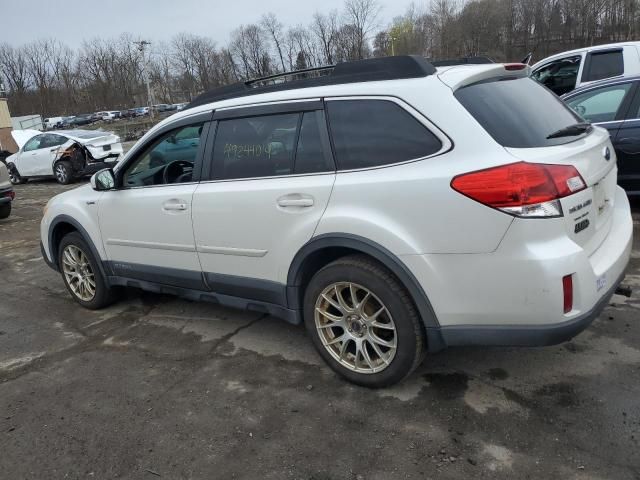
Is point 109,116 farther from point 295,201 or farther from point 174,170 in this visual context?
point 295,201

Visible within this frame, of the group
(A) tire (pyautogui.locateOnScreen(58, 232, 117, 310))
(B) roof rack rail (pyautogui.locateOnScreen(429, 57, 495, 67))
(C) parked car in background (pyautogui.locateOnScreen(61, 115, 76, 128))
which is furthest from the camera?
(C) parked car in background (pyautogui.locateOnScreen(61, 115, 76, 128))

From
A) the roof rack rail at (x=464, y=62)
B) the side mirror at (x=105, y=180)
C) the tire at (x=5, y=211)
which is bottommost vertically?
the tire at (x=5, y=211)

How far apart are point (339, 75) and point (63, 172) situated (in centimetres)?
1406

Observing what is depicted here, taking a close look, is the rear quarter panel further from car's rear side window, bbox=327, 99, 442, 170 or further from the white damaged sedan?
the white damaged sedan

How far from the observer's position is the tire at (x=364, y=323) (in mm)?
2873

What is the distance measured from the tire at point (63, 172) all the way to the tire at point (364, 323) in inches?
545

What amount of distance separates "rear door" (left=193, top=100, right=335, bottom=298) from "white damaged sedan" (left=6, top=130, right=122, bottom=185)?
1195cm

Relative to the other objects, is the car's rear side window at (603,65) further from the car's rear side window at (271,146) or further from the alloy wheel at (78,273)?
the alloy wheel at (78,273)

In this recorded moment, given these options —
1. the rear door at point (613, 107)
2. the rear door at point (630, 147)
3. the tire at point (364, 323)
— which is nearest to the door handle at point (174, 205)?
the tire at point (364, 323)

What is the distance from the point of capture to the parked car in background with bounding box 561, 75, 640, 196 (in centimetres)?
592

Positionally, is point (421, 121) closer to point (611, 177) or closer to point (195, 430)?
point (611, 177)

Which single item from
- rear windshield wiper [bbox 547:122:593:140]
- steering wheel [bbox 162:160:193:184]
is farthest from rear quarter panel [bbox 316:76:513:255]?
steering wheel [bbox 162:160:193:184]

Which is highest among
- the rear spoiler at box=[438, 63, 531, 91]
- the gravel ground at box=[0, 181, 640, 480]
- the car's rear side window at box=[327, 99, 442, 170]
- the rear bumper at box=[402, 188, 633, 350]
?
the rear spoiler at box=[438, 63, 531, 91]

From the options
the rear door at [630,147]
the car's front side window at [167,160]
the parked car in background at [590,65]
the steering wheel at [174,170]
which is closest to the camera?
the car's front side window at [167,160]
